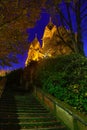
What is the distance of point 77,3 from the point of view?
19.8 m

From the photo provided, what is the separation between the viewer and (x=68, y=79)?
548 inches

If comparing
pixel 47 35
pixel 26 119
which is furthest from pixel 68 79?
pixel 47 35

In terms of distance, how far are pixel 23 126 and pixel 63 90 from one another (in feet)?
10.5

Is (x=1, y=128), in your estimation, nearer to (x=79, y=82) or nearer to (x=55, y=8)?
(x=79, y=82)

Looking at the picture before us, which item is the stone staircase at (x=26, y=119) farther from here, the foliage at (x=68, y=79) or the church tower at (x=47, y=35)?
the church tower at (x=47, y=35)

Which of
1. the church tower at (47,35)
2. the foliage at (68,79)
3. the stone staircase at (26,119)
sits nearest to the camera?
the stone staircase at (26,119)

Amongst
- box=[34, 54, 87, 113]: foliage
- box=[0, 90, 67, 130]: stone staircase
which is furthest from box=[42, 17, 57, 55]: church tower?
box=[0, 90, 67, 130]: stone staircase

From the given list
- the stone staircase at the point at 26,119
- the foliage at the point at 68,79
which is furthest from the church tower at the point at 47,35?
the stone staircase at the point at 26,119

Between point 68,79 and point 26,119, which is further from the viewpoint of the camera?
point 68,79

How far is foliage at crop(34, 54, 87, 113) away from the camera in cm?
1213

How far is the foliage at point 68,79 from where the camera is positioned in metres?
12.1

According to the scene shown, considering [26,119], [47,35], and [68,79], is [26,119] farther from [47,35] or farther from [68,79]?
[47,35]

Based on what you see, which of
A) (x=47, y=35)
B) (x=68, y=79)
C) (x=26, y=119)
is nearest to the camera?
(x=26, y=119)

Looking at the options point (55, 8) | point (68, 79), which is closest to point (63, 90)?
point (68, 79)
